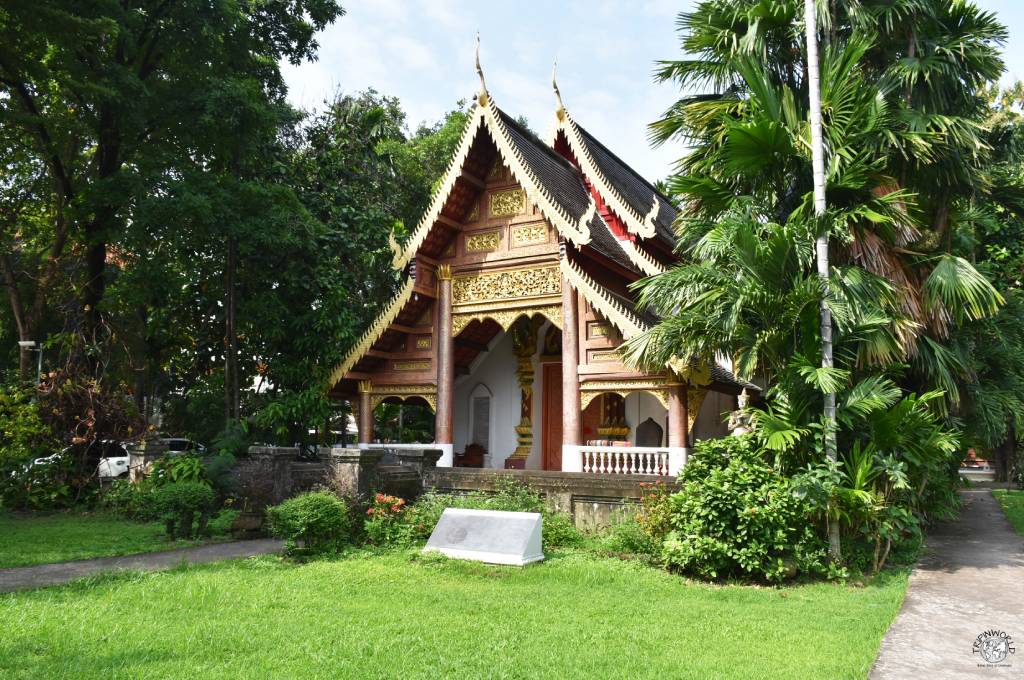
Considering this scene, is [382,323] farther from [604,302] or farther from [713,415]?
[713,415]

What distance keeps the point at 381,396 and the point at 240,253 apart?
4957 millimetres

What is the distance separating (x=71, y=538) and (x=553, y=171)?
1098 cm

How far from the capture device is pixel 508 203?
47.0 feet

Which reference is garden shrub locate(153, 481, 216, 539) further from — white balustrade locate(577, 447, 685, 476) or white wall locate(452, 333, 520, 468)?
white wall locate(452, 333, 520, 468)

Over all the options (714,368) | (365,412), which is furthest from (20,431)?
(714,368)

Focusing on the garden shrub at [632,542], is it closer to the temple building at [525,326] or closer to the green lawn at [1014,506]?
the temple building at [525,326]

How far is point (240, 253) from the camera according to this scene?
1680 centimetres

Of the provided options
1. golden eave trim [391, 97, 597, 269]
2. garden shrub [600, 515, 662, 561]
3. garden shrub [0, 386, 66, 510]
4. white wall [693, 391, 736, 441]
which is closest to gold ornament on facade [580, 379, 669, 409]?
garden shrub [600, 515, 662, 561]

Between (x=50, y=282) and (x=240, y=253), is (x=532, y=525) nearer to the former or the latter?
(x=240, y=253)

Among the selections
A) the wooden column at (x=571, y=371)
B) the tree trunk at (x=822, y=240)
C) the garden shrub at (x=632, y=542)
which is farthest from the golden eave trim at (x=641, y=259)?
the garden shrub at (x=632, y=542)

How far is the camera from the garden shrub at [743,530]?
8.20 metres

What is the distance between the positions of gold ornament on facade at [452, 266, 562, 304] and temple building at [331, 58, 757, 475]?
2cm

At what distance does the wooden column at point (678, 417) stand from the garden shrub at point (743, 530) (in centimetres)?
265

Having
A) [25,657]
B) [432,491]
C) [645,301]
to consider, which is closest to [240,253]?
[432,491]
